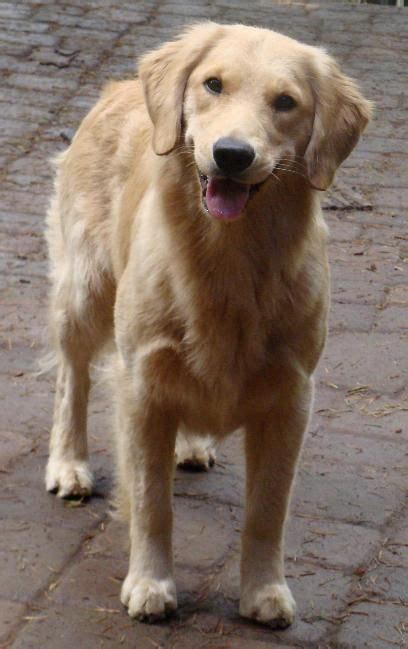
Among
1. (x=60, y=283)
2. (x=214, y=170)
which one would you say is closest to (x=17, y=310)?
(x=60, y=283)

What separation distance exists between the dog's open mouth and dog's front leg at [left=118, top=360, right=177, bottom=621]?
662mm

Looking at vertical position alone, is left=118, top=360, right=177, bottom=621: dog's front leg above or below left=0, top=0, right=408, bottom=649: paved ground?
above

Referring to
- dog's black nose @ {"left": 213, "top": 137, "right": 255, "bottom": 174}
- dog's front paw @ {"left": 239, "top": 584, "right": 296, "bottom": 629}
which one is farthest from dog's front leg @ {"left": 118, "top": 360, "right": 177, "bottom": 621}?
dog's black nose @ {"left": 213, "top": 137, "right": 255, "bottom": 174}

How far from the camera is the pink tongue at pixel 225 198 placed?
3.55 metres

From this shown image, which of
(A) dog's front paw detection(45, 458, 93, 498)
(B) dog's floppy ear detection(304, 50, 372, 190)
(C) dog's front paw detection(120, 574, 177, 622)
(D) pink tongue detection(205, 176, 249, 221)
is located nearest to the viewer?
(D) pink tongue detection(205, 176, 249, 221)

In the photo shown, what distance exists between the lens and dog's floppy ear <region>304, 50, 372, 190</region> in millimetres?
3689

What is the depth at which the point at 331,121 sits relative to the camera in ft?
12.2

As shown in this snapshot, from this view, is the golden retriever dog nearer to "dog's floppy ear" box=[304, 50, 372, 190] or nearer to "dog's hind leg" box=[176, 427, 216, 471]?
"dog's floppy ear" box=[304, 50, 372, 190]

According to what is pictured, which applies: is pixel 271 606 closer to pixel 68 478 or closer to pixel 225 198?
pixel 68 478

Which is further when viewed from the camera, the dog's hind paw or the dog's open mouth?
the dog's hind paw

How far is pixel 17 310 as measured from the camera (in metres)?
6.30

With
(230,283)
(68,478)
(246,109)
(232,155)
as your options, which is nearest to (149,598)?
(68,478)

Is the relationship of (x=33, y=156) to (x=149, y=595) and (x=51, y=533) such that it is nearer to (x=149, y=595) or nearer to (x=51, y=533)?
(x=51, y=533)

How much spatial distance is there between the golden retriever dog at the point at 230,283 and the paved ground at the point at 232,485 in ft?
0.52
